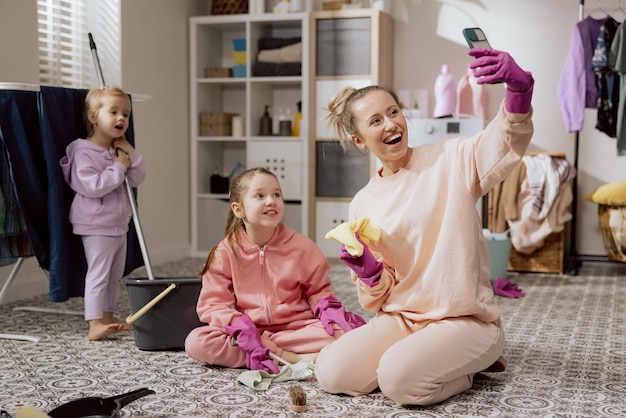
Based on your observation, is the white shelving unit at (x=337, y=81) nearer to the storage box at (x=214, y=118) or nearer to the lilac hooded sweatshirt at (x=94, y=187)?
the storage box at (x=214, y=118)

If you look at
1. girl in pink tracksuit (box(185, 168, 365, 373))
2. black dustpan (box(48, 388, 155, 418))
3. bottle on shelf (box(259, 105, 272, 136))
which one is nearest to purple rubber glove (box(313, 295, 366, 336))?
girl in pink tracksuit (box(185, 168, 365, 373))

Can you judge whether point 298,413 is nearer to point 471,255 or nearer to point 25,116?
point 471,255

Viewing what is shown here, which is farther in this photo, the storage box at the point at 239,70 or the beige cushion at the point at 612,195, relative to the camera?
the storage box at the point at 239,70

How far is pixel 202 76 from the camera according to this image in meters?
5.16

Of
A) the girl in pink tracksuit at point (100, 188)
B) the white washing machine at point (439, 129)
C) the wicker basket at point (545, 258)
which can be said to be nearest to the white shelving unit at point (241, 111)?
the white washing machine at point (439, 129)

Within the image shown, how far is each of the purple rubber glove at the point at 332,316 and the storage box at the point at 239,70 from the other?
9.28ft

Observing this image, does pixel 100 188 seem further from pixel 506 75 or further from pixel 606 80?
pixel 606 80

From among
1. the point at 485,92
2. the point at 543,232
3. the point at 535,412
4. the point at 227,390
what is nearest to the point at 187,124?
the point at 485,92

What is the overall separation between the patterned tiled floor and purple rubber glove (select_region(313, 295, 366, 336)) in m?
0.21

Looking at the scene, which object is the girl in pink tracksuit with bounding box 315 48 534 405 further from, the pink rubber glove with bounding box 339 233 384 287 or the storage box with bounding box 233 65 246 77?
the storage box with bounding box 233 65 246 77

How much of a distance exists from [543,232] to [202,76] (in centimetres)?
237

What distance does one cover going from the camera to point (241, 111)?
5.36 metres

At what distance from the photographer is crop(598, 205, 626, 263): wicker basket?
13.9 feet

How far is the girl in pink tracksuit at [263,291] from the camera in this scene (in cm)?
240
